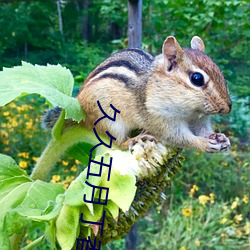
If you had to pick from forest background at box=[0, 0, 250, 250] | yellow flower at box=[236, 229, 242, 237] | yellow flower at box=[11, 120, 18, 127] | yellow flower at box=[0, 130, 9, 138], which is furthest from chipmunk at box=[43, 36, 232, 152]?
yellow flower at box=[0, 130, 9, 138]

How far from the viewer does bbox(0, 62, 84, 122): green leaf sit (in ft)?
1.89

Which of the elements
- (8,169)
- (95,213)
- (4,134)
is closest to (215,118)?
(4,134)

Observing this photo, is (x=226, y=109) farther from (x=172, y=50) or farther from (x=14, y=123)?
(x=14, y=123)

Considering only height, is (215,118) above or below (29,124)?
above

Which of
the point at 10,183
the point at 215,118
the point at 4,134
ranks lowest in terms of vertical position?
the point at 4,134

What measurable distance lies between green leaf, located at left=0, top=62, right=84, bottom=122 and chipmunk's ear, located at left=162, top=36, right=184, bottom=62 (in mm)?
169

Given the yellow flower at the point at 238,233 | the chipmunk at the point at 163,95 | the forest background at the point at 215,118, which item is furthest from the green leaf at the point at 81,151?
the yellow flower at the point at 238,233

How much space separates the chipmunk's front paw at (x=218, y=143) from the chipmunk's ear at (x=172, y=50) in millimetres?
149

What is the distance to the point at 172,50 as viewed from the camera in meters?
0.76

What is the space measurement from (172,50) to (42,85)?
0.81ft

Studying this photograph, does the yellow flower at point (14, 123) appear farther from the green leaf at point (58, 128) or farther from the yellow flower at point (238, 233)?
the green leaf at point (58, 128)

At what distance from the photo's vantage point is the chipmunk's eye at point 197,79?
28.3 inches

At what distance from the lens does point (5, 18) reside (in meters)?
3.54

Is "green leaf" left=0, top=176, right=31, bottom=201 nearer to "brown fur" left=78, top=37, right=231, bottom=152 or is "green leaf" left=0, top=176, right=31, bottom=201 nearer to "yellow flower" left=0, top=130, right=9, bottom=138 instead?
"brown fur" left=78, top=37, right=231, bottom=152
